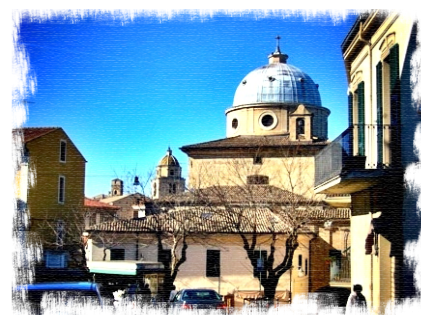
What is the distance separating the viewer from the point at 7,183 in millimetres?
41938

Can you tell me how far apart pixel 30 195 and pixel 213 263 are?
38.9ft

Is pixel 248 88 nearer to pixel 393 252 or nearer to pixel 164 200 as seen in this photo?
pixel 164 200

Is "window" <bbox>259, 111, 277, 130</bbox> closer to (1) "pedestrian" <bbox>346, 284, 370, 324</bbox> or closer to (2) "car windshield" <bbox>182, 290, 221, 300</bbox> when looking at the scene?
(2) "car windshield" <bbox>182, 290, 221, 300</bbox>

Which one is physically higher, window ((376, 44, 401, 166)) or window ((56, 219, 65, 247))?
window ((376, 44, 401, 166))

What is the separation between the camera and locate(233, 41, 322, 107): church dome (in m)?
63.0

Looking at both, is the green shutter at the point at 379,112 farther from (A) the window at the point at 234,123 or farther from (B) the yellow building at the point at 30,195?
(A) the window at the point at 234,123

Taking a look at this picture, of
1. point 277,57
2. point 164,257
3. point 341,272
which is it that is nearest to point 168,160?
point 277,57

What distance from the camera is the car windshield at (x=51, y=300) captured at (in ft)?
28.1

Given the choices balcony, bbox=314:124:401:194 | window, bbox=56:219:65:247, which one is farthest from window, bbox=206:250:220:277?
balcony, bbox=314:124:401:194

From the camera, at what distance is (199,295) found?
21812mm

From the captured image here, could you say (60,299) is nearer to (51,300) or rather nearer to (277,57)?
(51,300)

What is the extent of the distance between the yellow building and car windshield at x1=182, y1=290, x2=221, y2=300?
818 inches

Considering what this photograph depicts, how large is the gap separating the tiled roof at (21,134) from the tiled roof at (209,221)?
6.77m

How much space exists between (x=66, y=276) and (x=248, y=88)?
3668 cm
